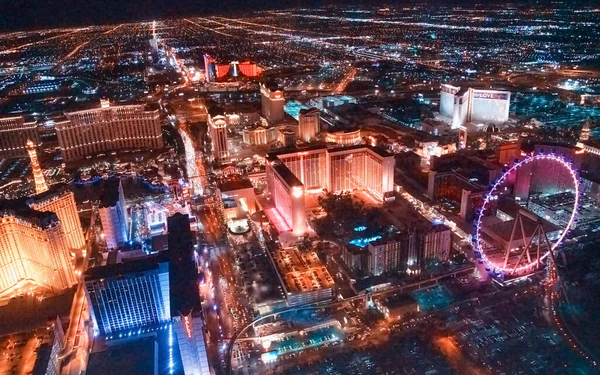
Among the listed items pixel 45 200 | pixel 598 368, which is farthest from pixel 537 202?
pixel 45 200

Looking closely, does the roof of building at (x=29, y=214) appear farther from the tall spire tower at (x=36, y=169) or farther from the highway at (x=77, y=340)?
the tall spire tower at (x=36, y=169)

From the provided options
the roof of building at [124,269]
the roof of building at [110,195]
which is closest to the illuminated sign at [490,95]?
the roof of building at [110,195]

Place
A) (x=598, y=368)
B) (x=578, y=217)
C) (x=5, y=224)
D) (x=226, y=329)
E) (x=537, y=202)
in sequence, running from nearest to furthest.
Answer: (x=598, y=368), (x=226, y=329), (x=5, y=224), (x=578, y=217), (x=537, y=202)

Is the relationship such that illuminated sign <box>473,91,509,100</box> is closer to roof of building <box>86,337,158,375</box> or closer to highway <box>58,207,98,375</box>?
highway <box>58,207,98,375</box>

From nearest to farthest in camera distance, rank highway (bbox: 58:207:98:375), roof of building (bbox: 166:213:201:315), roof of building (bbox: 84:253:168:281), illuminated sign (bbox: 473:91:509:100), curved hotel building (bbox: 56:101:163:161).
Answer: roof of building (bbox: 166:213:201:315) → highway (bbox: 58:207:98:375) → roof of building (bbox: 84:253:168:281) → curved hotel building (bbox: 56:101:163:161) → illuminated sign (bbox: 473:91:509:100)

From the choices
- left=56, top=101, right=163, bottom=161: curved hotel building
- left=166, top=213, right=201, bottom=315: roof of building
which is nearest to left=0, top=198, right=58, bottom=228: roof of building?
left=166, top=213, right=201, bottom=315: roof of building

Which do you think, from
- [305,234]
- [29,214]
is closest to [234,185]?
[305,234]

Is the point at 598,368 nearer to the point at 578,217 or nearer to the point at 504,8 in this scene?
the point at 578,217

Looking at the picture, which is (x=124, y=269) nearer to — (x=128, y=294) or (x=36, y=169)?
(x=128, y=294)
